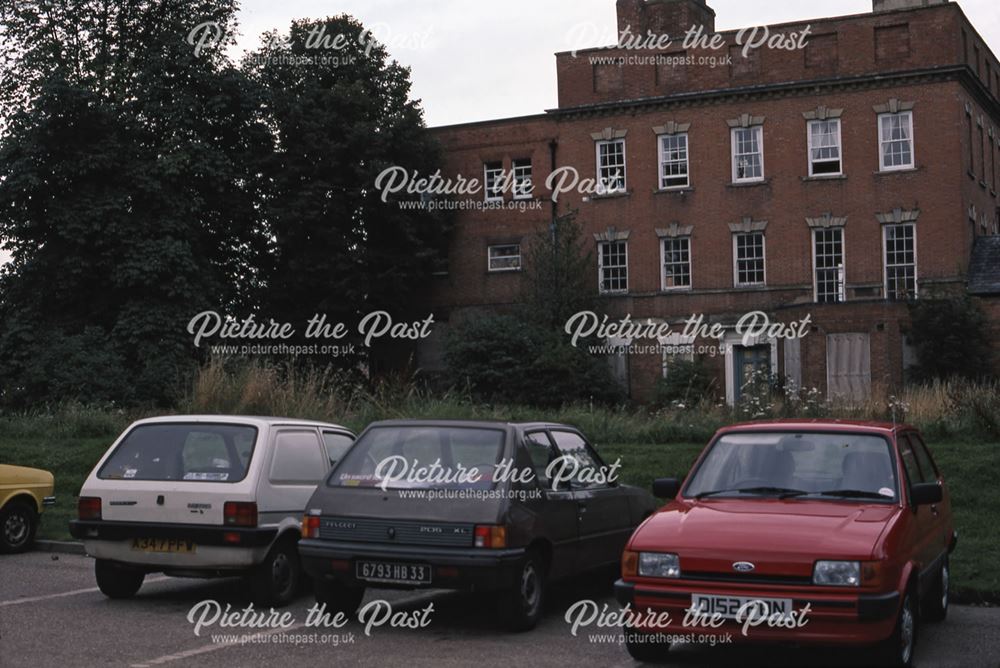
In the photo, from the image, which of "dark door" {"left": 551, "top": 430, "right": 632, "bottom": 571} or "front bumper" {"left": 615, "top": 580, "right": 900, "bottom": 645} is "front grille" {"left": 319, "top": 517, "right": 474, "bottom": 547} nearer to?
"dark door" {"left": 551, "top": 430, "right": 632, "bottom": 571}

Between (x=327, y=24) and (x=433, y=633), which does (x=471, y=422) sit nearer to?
(x=433, y=633)

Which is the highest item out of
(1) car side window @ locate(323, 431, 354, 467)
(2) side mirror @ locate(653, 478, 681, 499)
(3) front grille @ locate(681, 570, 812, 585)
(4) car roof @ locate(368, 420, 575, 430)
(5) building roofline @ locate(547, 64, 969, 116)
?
(5) building roofline @ locate(547, 64, 969, 116)

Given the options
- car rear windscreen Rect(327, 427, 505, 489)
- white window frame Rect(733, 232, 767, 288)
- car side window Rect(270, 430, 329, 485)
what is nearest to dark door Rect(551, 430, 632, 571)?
car rear windscreen Rect(327, 427, 505, 489)

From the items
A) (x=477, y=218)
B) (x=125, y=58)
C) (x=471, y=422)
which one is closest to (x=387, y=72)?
(x=477, y=218)

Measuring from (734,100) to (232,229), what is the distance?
1927 centimetres

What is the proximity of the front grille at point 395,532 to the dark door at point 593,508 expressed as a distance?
64.8 inches

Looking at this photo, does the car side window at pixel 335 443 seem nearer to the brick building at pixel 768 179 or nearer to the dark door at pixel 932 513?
the dark door at pixel 932 513

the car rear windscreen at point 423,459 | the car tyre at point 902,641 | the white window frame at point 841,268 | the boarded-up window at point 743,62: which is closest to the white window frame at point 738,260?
the white window frame at point 841,268

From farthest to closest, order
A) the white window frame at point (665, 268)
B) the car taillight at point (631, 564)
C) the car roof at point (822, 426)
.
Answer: the white window frame at point (665, 268) → the car roof at point (822, 426) → the car taillight at point (631, 564)

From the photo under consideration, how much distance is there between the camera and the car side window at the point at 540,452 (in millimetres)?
11055

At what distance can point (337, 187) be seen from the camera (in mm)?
50031

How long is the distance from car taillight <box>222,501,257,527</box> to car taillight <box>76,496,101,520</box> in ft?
4.19

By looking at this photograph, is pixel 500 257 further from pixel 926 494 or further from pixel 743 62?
pixel 926 494

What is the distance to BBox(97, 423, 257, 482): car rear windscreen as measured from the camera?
461 inches
